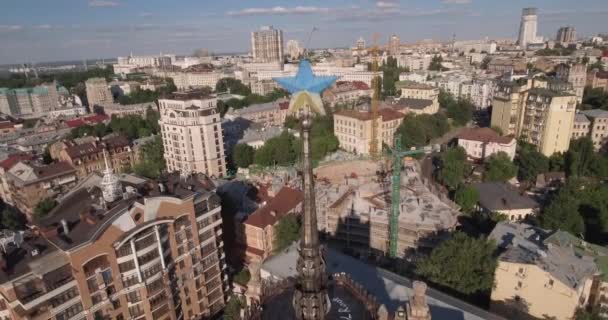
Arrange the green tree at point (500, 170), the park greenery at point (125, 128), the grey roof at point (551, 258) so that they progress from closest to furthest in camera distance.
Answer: the grey roof at point (551, 258)
the green tree at point (500, 170)
the park greenery at point (125, 128)

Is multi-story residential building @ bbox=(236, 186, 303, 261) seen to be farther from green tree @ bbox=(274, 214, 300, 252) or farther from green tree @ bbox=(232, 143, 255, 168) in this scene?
green tree @ bbox=(232, 143, 255, 168)

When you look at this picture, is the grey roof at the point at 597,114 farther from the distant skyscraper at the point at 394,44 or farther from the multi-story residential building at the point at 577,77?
the distant skyscraper at the point at 394,44

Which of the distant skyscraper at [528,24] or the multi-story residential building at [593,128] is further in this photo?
the distant skyscraper at [528,24]

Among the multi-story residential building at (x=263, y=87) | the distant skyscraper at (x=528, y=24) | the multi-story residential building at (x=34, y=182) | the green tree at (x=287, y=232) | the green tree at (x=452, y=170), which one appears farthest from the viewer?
the distant skyscraper at (x=528, y=24)

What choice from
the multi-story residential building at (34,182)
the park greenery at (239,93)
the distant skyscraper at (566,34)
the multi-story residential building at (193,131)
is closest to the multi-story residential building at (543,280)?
the multi-story residential building at (193,131)

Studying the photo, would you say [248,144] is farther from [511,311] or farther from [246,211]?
[511,311]

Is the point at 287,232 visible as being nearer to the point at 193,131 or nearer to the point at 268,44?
the point at 193,131

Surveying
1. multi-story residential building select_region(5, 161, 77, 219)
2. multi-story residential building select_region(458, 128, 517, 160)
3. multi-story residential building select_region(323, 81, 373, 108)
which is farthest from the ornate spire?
multi-story residential building select_region(323, 81, 373, 108)

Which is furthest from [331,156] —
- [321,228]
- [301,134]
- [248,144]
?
[301,134]
